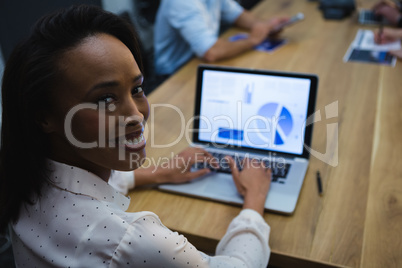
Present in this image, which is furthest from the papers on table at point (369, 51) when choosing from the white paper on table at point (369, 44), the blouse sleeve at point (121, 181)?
the blouse sleeve at point (121, 181)

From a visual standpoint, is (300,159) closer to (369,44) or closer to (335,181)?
(335,181)

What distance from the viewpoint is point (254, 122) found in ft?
3.78

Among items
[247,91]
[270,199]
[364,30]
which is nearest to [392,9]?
[364,30]

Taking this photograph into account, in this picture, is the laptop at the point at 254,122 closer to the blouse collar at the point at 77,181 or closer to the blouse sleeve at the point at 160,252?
the blouse sleeve at the point at 160,252

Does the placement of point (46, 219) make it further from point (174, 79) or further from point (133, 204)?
point (174, 79)

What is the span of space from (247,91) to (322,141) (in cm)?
31

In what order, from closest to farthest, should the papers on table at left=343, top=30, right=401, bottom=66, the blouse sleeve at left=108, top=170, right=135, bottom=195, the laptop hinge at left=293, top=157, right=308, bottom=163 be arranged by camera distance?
the blouse sleeve at left=108, top=170, right=135, bottom=195 < the laptop hinge at left=293, top=157, right=308, bottom=163 < the papers on table at left=343, top=30, right=401, bottom=66

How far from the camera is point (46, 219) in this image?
2.20 feet

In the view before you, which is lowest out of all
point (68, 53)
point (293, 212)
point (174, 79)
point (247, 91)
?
point (174, 79)

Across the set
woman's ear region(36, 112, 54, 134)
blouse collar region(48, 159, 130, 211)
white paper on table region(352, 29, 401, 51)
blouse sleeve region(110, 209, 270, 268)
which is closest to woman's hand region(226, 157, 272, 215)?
blouse sleeve region(110, 209, 270, 268)

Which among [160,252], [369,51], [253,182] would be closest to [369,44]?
[369,51]

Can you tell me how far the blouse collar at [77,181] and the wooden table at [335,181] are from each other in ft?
1.01

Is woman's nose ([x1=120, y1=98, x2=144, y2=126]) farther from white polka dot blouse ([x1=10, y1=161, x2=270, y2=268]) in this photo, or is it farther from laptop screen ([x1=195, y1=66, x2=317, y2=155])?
laptop screen ([x1=195, y1=66, x2=317, y2=155])

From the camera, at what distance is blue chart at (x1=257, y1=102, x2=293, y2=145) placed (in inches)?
44.3
